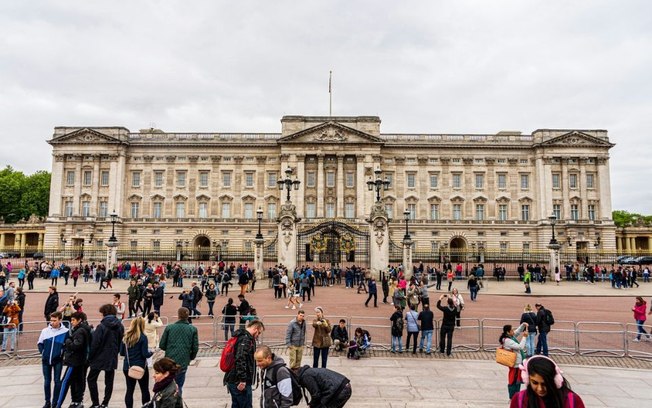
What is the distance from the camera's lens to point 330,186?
195 feet

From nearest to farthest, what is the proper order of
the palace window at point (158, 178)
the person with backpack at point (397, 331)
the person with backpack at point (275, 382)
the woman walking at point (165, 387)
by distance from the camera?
1. the woman walking at point (165, 387)
2. the person with backpack at point (275, 382)
3. the person with backpack at point (397, 331)
4. the palace window at point (158, 178)

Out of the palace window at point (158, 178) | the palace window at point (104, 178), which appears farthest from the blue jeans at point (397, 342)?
the palace window at point (104, 178)

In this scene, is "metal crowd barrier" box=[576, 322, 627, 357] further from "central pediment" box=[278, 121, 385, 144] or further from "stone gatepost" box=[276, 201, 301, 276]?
"central pediment" box=[278, 121, 385, 144]

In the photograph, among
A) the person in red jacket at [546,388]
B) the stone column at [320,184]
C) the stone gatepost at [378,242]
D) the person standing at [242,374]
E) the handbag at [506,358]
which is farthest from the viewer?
the stone column at [320,184]

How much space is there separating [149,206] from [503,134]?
5072 cm

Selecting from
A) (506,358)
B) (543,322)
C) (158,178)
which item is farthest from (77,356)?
(158,178)

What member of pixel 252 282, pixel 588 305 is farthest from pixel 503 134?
pixel 252 282

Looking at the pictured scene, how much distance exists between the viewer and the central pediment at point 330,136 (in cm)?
5809

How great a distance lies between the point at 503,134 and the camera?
202 feet

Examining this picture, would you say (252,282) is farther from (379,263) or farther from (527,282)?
(527,282)

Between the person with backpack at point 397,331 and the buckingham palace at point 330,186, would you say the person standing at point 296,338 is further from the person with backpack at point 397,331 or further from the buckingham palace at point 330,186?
the buckingham palace at point 330,186

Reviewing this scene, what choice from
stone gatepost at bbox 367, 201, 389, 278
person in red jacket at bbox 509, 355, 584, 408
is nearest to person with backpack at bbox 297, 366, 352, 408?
person in red jacket at bbox 509, 355, 584, 408

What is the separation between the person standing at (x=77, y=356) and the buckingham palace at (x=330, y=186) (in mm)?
49039

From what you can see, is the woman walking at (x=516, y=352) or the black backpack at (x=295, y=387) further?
the woman walking at (x=516, y=352)
